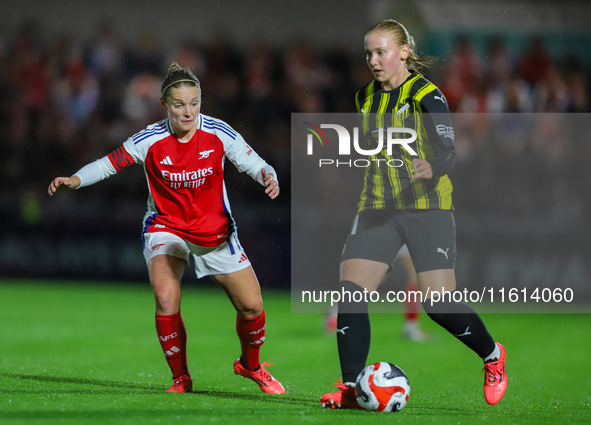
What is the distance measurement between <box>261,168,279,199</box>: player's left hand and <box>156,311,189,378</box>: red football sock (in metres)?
1.00

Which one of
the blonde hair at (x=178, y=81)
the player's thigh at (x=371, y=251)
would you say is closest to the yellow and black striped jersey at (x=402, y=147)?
the player's thigh at (x=371, y=251)

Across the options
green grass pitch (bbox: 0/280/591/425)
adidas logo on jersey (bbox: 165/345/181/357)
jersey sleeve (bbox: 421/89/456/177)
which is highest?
jersey sleeve (bbox: 421/89/456/177)

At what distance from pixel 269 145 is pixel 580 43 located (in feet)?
23.7

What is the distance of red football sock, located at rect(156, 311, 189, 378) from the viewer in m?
4.36

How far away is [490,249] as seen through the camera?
10.7m

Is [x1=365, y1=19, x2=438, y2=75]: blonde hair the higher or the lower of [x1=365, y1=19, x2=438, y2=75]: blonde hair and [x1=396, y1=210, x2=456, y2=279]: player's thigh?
the higher

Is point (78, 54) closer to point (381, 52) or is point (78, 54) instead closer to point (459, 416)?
point (381, 52)

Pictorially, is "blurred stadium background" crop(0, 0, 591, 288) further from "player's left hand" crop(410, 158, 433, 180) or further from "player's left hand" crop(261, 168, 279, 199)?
"player's left hand" crop(410, 158, 433, 180)

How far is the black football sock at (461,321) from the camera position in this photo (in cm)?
392

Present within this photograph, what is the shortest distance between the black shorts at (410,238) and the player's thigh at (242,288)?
751 millimetres

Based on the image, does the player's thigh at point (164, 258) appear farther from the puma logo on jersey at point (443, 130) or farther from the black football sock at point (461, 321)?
the puma logo on jersey at point (443, 130)

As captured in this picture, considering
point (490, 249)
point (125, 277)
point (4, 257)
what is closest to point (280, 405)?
point (490, 249)

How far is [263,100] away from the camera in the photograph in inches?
481

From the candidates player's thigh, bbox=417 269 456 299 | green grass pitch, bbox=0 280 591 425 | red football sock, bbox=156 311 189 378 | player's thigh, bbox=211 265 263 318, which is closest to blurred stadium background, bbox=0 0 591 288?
green grass pitch, bbox=0 280 591 425
